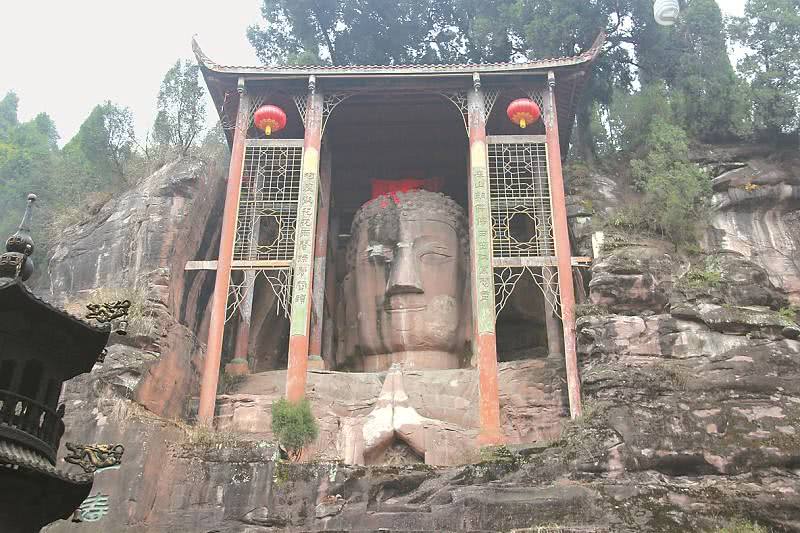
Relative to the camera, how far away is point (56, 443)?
7172 mm

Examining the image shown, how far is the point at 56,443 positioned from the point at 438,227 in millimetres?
11394

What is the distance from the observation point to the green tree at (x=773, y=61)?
17719 millimetres

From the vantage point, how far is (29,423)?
6.84 meters

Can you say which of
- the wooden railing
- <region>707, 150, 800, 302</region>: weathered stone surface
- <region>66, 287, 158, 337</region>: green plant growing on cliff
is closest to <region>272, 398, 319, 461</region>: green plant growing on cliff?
<region>66, 287, 158, 337</region>: green plant growing on cliff

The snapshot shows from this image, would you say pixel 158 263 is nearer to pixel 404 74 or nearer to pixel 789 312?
pixel 404 74

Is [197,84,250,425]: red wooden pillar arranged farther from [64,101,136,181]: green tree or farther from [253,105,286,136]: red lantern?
[64,101,136,181]: green tree

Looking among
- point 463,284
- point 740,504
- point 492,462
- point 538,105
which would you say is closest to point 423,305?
point 463,284

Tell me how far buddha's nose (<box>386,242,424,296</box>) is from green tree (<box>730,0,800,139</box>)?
25.5 ft

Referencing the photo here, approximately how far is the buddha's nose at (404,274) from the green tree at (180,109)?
556cm

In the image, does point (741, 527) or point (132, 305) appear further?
point (132, 305)

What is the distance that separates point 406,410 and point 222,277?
388 centimetres

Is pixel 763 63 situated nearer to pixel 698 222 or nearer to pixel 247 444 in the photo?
pixel 698 222

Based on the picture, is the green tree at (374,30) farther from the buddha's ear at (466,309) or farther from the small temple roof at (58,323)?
the small temple roof at (58,323)

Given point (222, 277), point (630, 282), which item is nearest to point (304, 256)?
point (222, 277)
